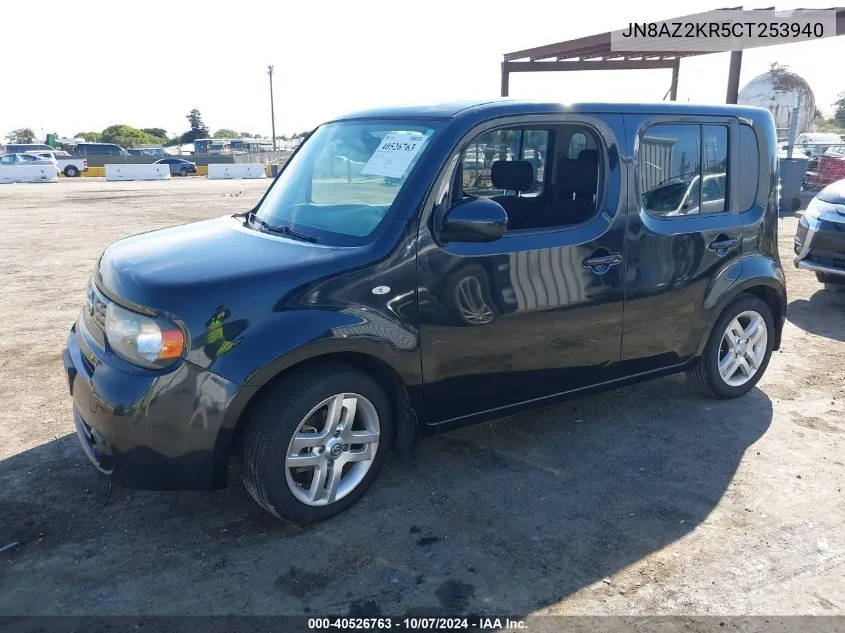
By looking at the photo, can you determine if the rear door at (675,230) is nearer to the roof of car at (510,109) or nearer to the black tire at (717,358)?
the roof of car at (510,109)

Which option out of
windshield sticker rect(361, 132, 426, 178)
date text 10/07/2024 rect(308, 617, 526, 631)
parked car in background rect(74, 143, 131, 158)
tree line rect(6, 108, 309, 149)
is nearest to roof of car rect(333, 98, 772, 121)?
windshield sticker rect(361, 132, 426, 178)

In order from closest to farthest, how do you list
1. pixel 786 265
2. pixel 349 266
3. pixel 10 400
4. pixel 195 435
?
pixel 195 435 < pixel 349 266 < pixel 10 400 < pixel 786 265

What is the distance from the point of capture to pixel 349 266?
3.04 metres

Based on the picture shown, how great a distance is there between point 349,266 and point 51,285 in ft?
21.4

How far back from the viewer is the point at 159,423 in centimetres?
280

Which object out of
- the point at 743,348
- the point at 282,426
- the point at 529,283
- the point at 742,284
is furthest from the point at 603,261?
the point at 282,426

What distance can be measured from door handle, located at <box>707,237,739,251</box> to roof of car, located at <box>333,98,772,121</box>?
790 millimetres

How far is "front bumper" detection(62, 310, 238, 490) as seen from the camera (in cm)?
278

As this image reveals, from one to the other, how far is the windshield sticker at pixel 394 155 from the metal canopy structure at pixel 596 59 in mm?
15506

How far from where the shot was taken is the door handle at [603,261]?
146 inches

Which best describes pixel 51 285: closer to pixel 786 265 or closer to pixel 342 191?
pixel 342 191

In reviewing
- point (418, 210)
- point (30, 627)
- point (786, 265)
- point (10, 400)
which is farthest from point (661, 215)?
point (786, 265)

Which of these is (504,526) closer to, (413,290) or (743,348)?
(413,290)

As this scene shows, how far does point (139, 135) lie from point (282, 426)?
312 feet
